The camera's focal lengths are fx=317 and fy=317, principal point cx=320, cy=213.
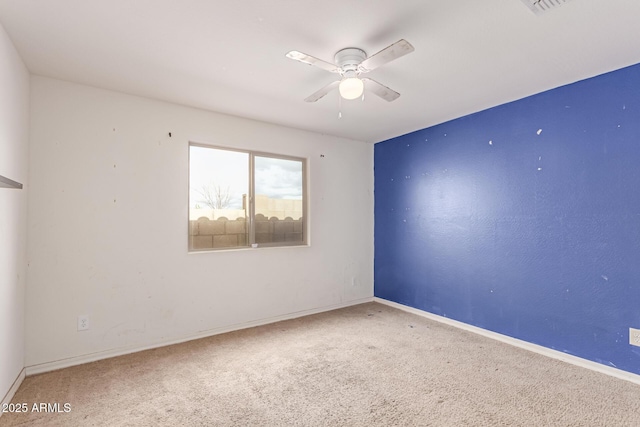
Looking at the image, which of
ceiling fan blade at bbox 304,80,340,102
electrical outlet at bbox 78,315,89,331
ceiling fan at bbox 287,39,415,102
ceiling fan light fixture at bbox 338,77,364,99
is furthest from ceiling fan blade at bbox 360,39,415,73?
electrical outlet at bbox 78,315,89,331

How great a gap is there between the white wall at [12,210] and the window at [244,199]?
1276mm

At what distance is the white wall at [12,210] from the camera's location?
1.96 metres

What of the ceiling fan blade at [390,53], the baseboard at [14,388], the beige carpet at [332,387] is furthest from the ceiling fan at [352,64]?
the baseboard at [14,388]

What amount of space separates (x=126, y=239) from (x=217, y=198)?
945 millimetres

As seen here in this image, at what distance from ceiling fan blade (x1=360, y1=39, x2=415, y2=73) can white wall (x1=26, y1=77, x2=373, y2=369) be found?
1.91m

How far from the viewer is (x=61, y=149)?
2.60 m

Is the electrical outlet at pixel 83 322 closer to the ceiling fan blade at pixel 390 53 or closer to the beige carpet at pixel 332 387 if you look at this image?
the beige carpet at pixel 332 387

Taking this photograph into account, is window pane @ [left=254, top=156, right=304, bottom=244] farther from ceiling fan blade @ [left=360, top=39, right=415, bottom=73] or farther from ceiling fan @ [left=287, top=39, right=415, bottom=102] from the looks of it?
ceiling fan blade @ [left=360, top=39, right=415, bottom=73]

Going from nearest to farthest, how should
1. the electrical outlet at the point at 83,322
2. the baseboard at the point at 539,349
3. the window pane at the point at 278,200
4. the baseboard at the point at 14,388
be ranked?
the baseboard at the point at 14,388 < the baseboard at the point at 539,349 < the electrical outlet at the point at 83,322 < the window pane at the point at 278,200

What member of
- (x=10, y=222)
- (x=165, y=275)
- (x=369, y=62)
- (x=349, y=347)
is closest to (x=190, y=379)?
(x=165, y=275)

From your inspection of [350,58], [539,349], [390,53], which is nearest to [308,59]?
[350,58]

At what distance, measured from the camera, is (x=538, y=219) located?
2.90 m

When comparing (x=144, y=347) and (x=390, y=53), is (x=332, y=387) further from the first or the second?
(x=390, y=53)

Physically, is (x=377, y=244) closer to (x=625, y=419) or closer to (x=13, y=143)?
(x=625, y=419)
